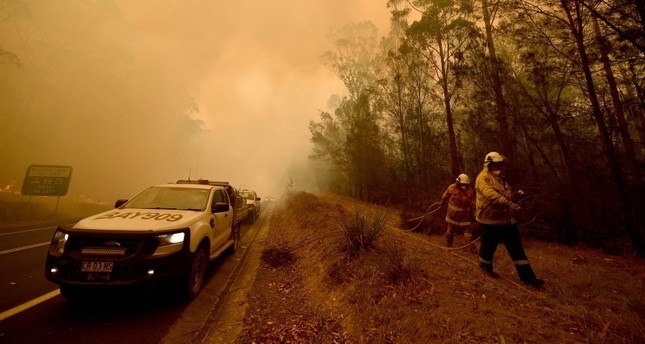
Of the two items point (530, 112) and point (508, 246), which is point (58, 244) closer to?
point (508, 246)

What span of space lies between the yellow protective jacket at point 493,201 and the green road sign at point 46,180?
19.7 metres

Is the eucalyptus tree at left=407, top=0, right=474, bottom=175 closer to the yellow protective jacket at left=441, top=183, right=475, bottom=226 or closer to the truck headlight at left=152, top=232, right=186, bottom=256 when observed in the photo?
the yellow protective jacket at left=441, top=183, right=475, bottom=226

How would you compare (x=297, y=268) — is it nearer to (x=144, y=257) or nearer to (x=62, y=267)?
(x=144, y=257)

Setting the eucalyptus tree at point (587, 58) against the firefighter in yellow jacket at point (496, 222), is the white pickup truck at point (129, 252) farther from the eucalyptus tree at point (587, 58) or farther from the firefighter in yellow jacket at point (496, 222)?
the eucalyptus tree at point (587, 58)

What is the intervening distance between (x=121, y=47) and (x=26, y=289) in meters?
40.7

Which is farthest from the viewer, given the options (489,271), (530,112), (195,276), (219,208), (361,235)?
(530,112)

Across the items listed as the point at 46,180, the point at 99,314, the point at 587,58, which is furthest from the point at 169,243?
the point at 46,180

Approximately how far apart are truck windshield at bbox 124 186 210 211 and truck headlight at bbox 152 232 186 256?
4.53ft

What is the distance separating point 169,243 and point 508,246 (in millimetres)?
5550

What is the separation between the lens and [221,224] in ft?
20.9

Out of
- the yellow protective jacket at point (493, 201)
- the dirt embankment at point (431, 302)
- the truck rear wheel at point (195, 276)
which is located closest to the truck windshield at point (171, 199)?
the truck rear wheel at point (195, 276)

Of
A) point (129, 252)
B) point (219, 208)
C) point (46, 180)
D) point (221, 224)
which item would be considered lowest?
point (129, 252)

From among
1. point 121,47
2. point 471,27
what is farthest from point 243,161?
point 471,27

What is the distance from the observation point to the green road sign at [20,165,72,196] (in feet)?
48.8
